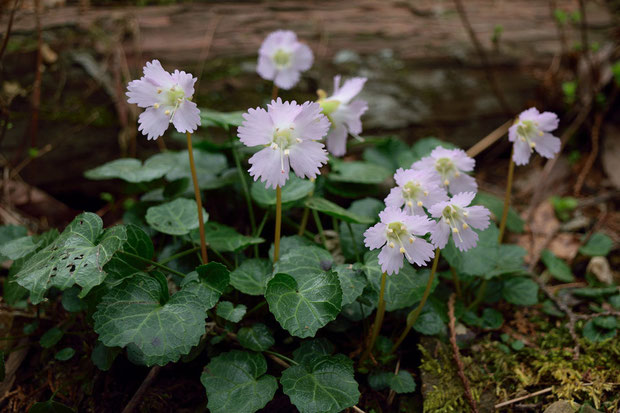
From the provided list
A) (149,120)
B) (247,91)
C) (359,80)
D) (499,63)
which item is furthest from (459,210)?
(499,63)

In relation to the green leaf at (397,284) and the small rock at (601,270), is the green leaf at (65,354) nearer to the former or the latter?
the green leaf at (397,284)

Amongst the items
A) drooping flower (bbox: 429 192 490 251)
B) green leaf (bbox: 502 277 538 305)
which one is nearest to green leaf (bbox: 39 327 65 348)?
drooping flower (bbox: 429 192 490 251)

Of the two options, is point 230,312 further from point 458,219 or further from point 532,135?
point 532,135

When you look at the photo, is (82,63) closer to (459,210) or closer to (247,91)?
(247,91)

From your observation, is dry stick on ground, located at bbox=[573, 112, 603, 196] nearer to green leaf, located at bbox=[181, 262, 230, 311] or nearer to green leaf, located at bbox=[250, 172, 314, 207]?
green leaf, located at bbox=[250, 172, 314, 207]

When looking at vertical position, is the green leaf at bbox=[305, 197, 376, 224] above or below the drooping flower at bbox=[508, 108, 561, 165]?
below

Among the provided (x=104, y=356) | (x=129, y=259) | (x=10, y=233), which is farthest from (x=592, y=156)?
(x=10, y=233)

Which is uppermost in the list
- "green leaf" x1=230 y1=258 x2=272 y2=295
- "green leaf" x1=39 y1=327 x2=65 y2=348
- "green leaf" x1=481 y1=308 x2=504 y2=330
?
"green leaf" x1=230 y1=258 x2=272 y2=295
